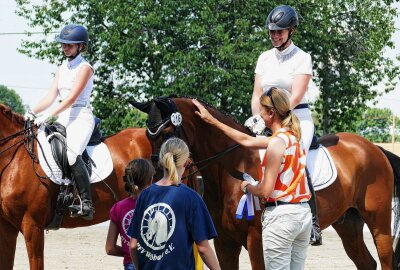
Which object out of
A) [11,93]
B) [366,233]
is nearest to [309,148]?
[366,233]

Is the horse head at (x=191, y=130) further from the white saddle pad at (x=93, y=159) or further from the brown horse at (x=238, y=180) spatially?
the white saddle pad at (x=93, y=159)

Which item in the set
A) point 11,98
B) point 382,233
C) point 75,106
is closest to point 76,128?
point 75,106

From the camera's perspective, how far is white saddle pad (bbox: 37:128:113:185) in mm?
8898

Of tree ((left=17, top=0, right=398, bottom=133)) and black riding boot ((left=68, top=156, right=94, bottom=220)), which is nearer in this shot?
black riding boot ((left=68, top=156, right=94, bottom=220))

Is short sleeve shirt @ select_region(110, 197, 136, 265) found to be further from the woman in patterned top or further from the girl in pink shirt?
the woman in patterned top

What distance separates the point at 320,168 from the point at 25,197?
10.3 ft

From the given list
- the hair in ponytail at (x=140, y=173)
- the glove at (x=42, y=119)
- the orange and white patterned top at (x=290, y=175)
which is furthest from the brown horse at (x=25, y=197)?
the orange and white patterned top at (x=290, y=175)

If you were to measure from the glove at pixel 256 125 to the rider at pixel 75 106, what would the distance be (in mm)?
2214

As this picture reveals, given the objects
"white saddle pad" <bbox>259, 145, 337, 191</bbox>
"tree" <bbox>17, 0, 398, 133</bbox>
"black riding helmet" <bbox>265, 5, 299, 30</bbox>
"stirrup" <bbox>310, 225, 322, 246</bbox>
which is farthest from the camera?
"tree" <bbox>17, 0, 398, 133</bbox>

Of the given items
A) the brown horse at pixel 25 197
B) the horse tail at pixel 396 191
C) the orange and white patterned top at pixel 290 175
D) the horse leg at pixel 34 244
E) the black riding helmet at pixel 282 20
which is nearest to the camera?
the orange and white patterned top at pixel 290 175

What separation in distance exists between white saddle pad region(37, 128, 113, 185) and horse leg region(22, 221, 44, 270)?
0.59m

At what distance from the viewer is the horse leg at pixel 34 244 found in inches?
333

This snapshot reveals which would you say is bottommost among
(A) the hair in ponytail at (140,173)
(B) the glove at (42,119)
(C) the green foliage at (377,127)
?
(C) the green foliage at (377,127)

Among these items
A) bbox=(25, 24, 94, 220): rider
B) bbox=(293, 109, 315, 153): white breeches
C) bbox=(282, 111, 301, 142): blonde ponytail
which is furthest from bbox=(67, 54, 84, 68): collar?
bbox=(282, 111, 301, 142): blonde ponytail
